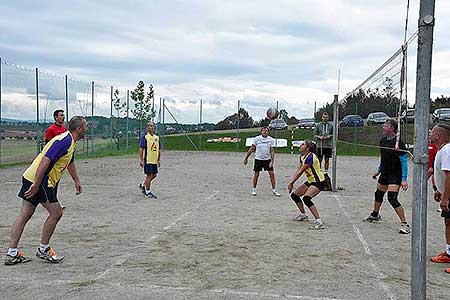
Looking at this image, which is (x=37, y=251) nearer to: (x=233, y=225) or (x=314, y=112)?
(x=233, y=225)

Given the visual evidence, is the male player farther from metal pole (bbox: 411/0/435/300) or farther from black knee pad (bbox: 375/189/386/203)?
black knee pad (bbox: 375/189/386/203)

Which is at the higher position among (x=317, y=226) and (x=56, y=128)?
(x=56, y=128)

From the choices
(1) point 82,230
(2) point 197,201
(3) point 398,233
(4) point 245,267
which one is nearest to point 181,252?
(4) point 245,267

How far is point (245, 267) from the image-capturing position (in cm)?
617

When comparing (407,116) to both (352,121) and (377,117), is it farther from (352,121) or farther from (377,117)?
(352,121)

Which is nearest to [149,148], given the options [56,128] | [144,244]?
[56,128]

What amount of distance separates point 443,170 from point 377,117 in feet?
16.1

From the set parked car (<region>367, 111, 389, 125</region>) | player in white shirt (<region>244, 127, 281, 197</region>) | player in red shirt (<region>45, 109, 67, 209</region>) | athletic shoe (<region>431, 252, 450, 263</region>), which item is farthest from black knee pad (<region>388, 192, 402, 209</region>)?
player in red shirt (<region>45, 109, 67, 209</region>)

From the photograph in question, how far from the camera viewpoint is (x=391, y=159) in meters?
8.90

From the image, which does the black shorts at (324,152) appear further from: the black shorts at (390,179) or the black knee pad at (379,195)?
the black shorts at (390,179)

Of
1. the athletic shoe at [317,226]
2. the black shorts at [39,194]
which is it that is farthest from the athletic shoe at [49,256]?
the athletic shoe at [317,226]

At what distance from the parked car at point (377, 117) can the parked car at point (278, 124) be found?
2948cm

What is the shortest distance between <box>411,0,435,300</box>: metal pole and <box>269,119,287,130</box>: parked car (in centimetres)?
3710

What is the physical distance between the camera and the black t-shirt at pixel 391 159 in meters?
8.81
